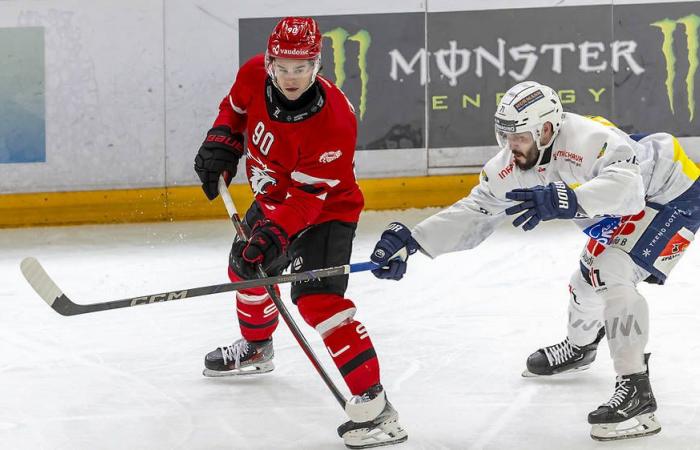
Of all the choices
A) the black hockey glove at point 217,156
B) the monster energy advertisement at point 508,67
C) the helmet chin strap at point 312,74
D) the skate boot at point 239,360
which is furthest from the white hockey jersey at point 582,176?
the monster energy advertisement at point 508,67

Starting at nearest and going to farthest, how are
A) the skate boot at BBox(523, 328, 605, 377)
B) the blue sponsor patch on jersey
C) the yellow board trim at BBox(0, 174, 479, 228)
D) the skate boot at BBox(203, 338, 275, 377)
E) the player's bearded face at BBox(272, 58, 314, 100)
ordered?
the player's bearded face at BBox(272, 58, 314, 100), the blue sponsor patch on jersey, the skate boot at BBox(523, 328, 605, 377), the skate boot at BBox(203, 338, 275, 377), the yellow board trim at BBox(0, 174, 479, 228)

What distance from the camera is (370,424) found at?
2.90 meters

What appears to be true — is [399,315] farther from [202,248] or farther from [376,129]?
[376,129]

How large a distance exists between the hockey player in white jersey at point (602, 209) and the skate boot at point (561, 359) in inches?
12.2

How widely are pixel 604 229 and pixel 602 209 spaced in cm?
31

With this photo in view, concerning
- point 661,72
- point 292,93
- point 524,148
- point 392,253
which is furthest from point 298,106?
point 661,72

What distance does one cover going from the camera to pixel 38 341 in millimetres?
3924

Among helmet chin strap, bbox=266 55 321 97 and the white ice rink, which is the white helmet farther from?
the white ice rink

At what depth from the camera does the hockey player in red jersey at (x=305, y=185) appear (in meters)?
2.93

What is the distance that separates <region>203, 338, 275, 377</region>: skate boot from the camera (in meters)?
3.55

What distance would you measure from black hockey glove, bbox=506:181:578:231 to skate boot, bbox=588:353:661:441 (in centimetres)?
50

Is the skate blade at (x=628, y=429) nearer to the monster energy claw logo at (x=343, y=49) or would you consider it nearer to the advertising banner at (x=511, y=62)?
the advertising banner at (x=511, y=62)

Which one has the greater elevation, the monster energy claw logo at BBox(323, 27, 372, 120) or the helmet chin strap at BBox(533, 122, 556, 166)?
the monster energy claw logo at BBox(323, 27, 372, 120)

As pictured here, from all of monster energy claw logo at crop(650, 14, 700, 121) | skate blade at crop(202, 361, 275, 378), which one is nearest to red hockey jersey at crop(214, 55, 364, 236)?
skate blade at crop(202, 361, 275, 378)
